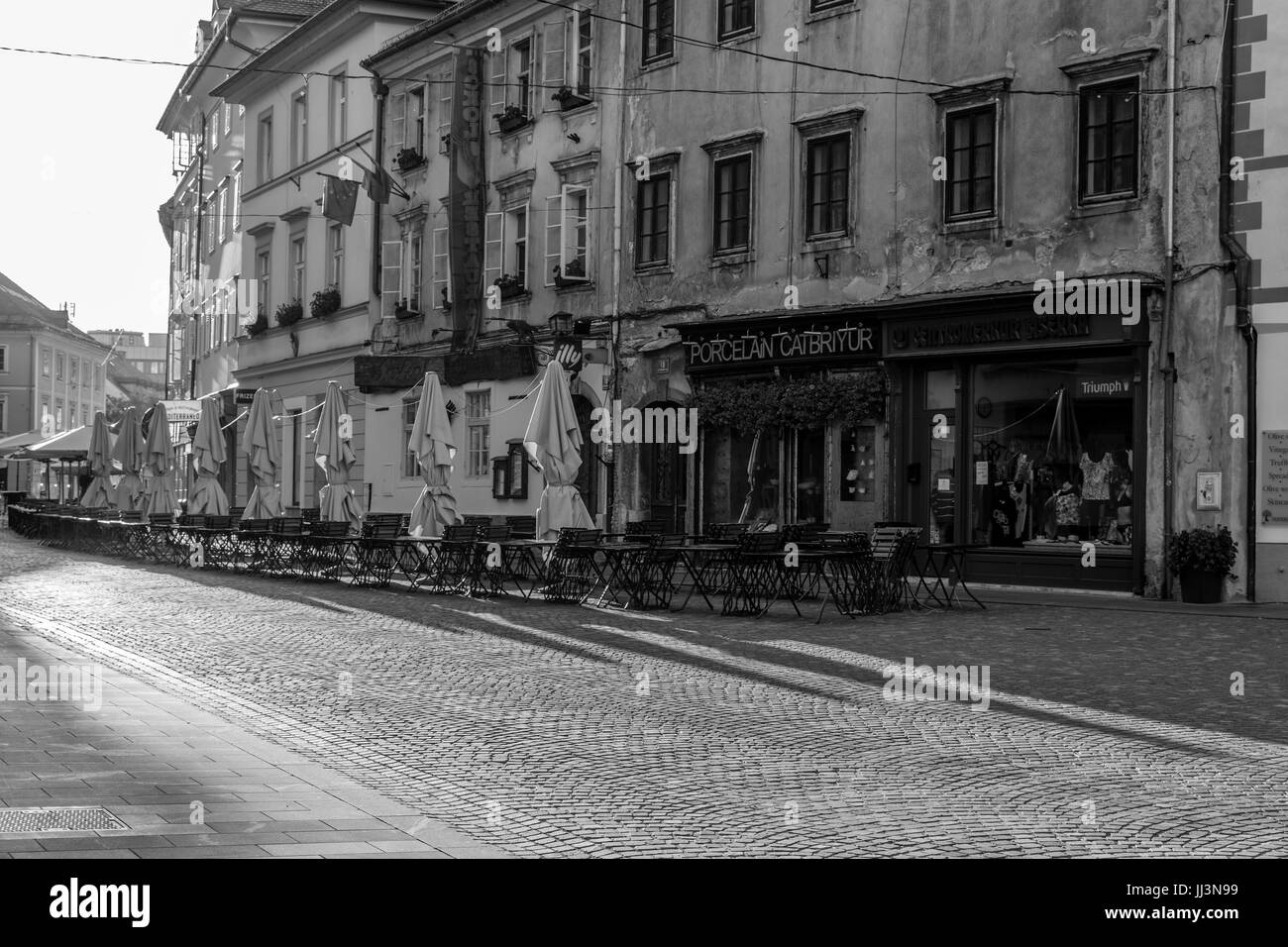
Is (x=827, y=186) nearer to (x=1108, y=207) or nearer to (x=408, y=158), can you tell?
(x=1108, y=207)

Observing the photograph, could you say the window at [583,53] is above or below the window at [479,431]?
above

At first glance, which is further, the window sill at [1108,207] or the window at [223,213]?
the window at [223,213]

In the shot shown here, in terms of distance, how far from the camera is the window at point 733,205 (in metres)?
26.8

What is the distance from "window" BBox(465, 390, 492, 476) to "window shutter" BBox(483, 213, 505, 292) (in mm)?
2305

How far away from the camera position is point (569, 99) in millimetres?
30312

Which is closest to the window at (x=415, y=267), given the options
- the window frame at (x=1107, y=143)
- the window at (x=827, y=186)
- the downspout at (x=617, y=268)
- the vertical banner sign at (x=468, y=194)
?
the vertical banner sign at (x=468, y=194)

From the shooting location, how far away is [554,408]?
71.4ft

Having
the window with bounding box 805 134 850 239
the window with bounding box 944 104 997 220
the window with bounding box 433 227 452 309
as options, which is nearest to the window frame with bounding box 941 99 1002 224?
the window with bounding box 944 104 997 220

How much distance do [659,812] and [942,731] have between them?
10.2 feet

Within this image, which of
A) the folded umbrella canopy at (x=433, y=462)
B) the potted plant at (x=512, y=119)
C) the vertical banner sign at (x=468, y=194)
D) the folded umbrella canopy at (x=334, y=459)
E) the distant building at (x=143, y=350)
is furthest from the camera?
the distant building at (x=143, y=350)

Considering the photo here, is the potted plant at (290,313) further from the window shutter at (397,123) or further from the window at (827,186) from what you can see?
the window at (827,186)

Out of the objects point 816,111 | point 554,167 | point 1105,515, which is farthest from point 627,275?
point 1105,515

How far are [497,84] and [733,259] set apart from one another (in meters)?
8.62

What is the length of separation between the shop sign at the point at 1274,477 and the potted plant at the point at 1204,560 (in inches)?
22.7
